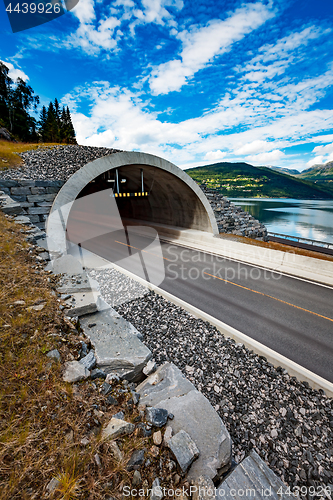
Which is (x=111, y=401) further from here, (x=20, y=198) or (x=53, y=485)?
(x=20, y=198)

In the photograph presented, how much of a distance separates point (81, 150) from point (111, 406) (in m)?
22.5

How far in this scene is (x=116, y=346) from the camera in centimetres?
468

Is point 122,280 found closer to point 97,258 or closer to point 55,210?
point 97,258

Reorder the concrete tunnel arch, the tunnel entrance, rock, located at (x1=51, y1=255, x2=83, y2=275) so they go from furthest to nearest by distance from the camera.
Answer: the tunnel entrance < the concrete tunnel arch < rock, located at (x1=51, y1=255, x2=83, y2=275)

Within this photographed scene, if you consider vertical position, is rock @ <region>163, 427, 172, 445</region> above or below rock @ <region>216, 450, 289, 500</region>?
above

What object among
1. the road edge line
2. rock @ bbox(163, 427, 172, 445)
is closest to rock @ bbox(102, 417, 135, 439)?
rock @ bbox(163, 427, 172, 445)

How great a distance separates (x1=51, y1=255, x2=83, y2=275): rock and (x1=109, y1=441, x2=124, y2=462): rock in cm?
518

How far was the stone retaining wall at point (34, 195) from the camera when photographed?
12539 mm

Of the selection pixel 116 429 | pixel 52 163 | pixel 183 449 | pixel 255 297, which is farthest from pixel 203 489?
pixel 52 163

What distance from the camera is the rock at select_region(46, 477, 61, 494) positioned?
210cm

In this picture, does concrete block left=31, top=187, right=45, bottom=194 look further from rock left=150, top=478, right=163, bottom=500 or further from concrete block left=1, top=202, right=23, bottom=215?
rock left=150, top=478, right=163, bottom=500

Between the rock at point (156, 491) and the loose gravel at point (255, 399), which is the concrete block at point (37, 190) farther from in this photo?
the rock at point (156, 491)

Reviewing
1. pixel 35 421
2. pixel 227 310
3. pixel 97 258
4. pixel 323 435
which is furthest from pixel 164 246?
pixel 35 421

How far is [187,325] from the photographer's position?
832 cm
